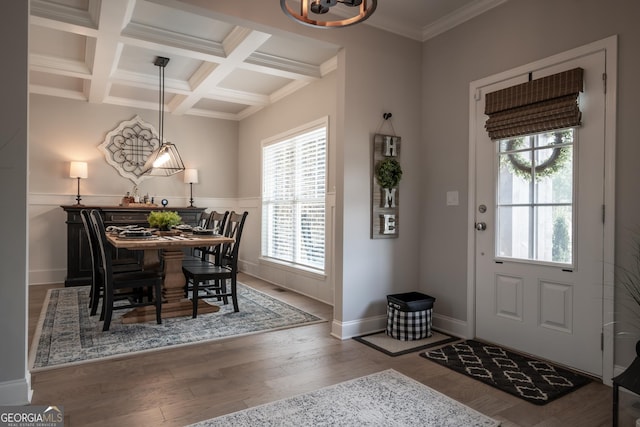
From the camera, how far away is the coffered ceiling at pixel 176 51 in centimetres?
330

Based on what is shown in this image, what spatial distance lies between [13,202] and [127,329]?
1.69 metres

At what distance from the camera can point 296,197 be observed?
17.4 ft

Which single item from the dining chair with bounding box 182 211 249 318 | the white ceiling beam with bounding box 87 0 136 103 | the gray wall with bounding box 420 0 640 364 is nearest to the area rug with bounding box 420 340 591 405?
the gray wall with bounding box 420 0 640 364

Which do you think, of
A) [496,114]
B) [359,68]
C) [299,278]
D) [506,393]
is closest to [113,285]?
[299,278]

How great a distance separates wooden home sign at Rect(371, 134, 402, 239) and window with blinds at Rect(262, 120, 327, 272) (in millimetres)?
1282

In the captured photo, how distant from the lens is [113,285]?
345 centimetres

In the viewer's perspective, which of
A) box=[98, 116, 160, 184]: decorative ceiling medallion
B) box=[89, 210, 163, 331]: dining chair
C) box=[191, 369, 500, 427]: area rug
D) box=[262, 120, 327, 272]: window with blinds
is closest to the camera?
box=[191, 369, 500, 427]: area rug

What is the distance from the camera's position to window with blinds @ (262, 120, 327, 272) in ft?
15.9

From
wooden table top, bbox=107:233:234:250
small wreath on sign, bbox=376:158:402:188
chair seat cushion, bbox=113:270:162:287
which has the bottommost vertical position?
chair seat cushion, bbox=113:270:162:287

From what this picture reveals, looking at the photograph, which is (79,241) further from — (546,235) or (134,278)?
(546,235)

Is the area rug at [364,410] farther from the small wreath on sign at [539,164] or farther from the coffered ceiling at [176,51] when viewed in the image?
the coffered ceiling at [176,51]

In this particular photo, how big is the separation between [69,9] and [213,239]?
227 cm

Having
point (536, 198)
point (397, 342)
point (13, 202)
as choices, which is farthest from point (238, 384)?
point (536, 198)

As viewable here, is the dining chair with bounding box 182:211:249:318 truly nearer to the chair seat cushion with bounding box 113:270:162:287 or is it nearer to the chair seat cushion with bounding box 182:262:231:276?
the chair seat cushion with bounding box 182:262:231:276
